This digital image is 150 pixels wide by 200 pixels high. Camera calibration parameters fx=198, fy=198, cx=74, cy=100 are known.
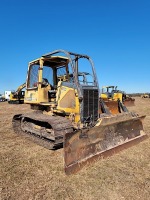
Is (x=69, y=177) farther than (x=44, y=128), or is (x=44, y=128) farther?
(x=44, y=128)

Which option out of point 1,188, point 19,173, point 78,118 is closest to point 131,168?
point 78,118

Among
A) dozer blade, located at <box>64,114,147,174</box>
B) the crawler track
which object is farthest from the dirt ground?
the crawler track

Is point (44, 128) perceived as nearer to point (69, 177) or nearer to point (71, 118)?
point (71, 118)

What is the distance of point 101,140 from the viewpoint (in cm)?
530

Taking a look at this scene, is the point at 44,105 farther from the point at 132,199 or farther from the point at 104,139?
the point at 132,199

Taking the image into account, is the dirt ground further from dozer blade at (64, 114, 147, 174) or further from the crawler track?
the crawler track

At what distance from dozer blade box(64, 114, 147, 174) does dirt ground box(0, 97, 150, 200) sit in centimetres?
20

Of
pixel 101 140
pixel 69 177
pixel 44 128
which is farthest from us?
pixel 44 128

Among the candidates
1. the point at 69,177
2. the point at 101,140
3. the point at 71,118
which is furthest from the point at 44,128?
the point at 69,177

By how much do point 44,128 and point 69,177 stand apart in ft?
7.78

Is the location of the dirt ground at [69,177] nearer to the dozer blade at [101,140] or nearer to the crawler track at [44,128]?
the dozer blade at [101,140]

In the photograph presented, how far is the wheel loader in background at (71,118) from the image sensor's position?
189 inches

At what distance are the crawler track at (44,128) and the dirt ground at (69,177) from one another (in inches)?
14.9

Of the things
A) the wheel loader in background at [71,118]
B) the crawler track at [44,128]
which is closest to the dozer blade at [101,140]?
the wheel loader in background at [71,118]
